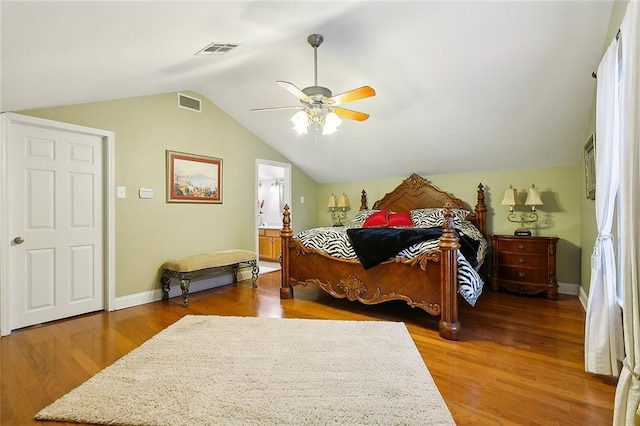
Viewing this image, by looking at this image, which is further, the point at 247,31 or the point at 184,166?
the point at 184,166

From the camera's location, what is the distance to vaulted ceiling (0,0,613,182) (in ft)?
6.34

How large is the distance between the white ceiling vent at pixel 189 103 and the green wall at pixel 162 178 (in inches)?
2.2

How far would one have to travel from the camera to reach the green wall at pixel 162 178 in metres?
3.44

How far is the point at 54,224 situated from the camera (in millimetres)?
3012

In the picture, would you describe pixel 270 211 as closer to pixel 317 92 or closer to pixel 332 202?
pixel 332 202

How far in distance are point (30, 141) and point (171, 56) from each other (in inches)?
65.0

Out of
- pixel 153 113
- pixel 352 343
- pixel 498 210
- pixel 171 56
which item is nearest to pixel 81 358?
pixel 352 343

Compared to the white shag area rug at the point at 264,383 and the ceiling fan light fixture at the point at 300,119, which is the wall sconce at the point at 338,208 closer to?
the ceiling fan light fixture at the point at 300,119

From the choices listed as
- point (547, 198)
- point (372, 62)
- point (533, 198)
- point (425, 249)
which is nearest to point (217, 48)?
point (372, 62)

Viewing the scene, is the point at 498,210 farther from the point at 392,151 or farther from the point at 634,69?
the point at 634,69

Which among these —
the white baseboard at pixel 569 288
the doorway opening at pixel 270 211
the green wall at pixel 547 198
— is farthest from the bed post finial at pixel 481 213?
the doorway opening at pixel 270 211

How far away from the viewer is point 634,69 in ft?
4.52

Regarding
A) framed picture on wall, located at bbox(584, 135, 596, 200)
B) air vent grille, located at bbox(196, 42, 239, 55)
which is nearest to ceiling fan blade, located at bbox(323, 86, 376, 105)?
air vent grille, located at bbox(196, 42, 239, 55)

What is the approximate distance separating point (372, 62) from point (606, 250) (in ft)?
8.16
